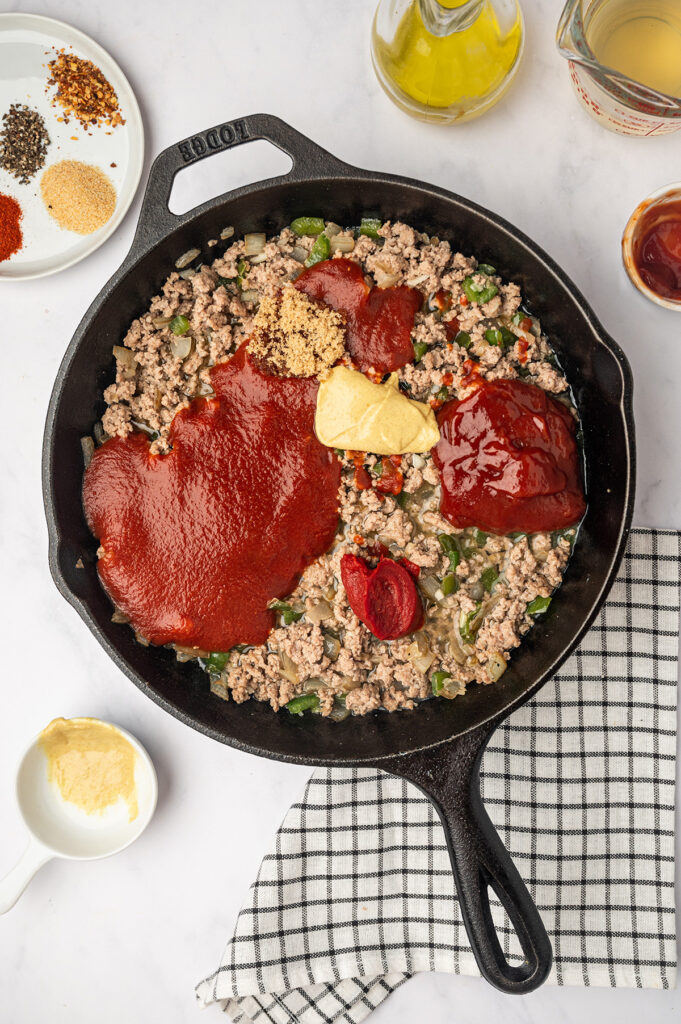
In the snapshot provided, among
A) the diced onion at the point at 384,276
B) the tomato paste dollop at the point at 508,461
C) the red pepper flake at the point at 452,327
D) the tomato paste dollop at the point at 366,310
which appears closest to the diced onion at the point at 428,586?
the tomato paste dollop at the point at 508,461

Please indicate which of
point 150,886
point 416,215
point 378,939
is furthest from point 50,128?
point 378,939

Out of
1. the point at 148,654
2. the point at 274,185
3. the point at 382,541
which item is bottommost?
the point at 148,654

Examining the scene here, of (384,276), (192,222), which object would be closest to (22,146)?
(192,222)

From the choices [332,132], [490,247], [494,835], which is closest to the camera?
[494,835]

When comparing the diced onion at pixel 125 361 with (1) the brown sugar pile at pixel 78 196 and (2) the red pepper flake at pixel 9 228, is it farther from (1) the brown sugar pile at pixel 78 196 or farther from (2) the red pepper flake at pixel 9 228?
(2) the red pepper flake at pixel 9 228

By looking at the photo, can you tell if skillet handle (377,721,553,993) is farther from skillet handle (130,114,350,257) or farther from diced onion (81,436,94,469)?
skillet handle (130,114,350,257)

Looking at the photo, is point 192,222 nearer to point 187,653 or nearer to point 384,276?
point 384,276

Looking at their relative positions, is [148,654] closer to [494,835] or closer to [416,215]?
[494,835]

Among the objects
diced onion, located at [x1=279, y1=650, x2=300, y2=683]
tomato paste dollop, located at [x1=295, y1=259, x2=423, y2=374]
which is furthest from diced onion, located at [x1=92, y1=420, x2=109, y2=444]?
diced onion, located at [x1=279, y1=650, x2=300, y2=683]
